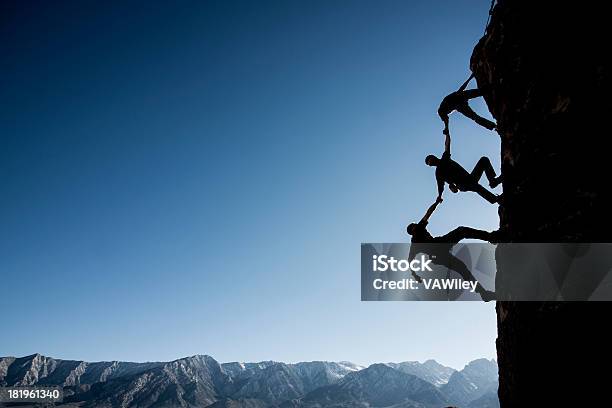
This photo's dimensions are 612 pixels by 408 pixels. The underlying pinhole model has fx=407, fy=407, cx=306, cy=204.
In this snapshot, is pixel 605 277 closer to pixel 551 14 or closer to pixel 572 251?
pixel 572 251

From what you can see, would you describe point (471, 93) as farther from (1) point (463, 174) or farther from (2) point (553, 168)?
(2) point (553, 168)

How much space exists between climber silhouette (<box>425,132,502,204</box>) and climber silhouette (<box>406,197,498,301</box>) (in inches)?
15.1

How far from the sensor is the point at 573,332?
176 inches

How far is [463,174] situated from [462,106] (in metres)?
1.43

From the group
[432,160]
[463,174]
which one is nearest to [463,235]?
[463,174]

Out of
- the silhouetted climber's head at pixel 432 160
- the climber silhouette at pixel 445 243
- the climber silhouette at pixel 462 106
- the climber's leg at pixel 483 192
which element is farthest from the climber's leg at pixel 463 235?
the climber silhouette at pixel 462 106

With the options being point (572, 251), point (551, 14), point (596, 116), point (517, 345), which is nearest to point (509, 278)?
point (517, 345)

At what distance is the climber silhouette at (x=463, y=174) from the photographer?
6.44 meters

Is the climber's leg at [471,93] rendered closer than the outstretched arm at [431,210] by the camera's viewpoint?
No

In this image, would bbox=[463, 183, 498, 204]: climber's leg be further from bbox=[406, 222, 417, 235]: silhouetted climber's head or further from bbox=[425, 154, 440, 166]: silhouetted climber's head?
bbox=[406, 222, 417, 235]: silhouetted climber's head

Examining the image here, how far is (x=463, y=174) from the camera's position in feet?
21.2

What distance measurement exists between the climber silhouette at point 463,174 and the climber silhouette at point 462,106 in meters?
0.74

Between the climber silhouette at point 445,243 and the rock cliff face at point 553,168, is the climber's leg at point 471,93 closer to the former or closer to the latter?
the rock cliff face at point 553,168

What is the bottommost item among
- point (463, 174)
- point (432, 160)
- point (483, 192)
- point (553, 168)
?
point (553, 168)
